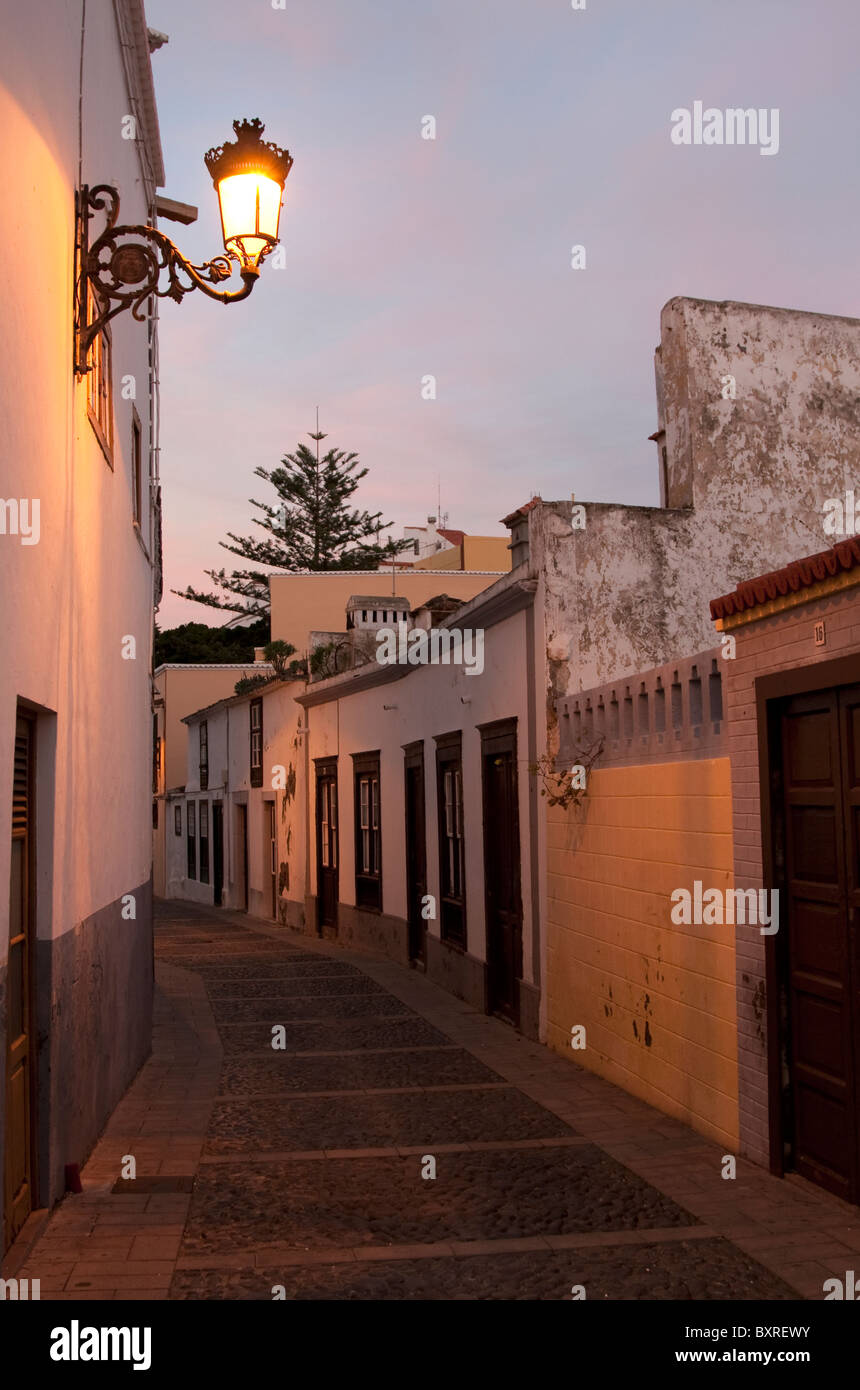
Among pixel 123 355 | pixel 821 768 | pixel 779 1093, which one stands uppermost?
pixel 123 355

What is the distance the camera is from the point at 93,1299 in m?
4.75

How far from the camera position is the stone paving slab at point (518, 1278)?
188 inches

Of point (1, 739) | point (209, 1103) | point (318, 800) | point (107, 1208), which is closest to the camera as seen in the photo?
point (1, 739)

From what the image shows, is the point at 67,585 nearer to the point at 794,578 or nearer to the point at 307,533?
the point at 794,578

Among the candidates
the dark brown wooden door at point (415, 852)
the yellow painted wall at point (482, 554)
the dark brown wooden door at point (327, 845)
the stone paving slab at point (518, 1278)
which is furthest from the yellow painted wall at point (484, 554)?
the stone paving slab at point (518, 1278)

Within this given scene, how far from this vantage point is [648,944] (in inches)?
314

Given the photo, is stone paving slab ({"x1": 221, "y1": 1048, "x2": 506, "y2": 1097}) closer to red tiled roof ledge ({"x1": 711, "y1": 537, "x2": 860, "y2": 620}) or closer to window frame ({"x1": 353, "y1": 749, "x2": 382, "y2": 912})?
red tiled roof ledge ({"x1": 711, "y1": 537, "x2": 860, "y2": 620})

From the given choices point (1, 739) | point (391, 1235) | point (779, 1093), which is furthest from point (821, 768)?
point (1, 739)

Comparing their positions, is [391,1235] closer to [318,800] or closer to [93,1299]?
[93,1299]

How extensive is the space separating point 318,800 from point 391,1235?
16.2m

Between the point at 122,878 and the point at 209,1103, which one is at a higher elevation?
the point at 122,878

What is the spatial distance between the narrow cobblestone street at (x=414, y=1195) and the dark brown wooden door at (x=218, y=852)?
20157 mm

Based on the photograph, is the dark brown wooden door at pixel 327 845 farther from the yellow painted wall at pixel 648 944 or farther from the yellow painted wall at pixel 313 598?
the yellow painted wall at pixel 313 598

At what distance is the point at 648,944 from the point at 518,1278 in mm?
3274
